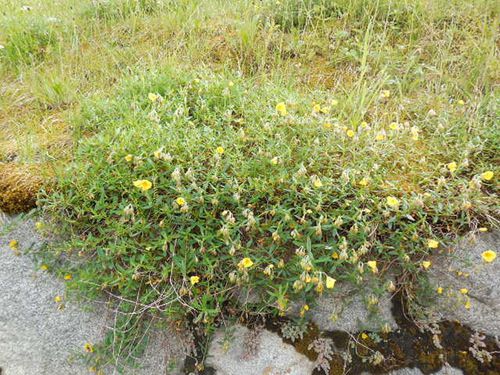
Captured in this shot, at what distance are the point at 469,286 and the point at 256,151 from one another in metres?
1.47

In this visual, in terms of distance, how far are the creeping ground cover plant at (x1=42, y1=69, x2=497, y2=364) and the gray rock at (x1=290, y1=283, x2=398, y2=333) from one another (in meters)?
0.07

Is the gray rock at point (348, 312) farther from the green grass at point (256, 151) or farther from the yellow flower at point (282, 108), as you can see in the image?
the yellow flower at point (282, 108)

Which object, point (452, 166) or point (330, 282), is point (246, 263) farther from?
point (452, 166)

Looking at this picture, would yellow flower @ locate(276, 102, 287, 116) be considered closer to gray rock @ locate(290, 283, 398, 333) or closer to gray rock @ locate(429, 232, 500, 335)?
gray rock @ locate(290, 283, 398, 333)

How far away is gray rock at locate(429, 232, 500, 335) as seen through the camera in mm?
2410

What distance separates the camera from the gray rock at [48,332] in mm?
2385

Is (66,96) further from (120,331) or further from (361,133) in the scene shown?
(361,133)

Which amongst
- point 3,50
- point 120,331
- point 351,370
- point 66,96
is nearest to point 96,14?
point 3,50

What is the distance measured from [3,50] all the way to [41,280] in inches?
101

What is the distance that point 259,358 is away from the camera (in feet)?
7.66

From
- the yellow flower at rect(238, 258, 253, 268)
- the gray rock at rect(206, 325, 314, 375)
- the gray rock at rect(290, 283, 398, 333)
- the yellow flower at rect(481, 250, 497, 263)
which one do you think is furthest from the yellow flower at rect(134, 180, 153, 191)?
the yellow flower at rect(481, 250, 497, 263)

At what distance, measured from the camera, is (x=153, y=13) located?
4258mm

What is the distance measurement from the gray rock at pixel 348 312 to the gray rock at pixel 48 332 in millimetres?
785

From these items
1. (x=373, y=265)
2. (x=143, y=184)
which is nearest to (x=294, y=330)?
(x=373, y=265)
